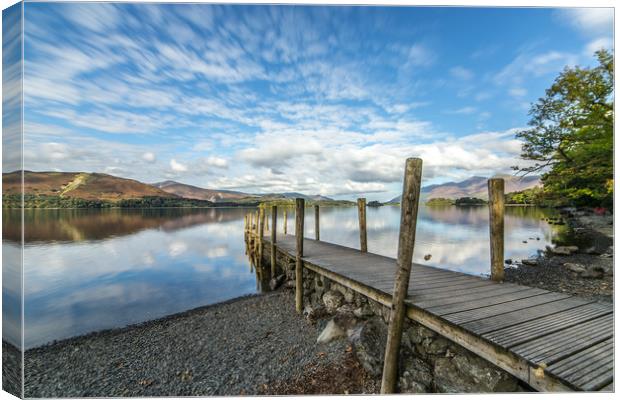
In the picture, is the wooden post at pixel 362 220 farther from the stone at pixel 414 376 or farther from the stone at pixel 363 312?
the stone at pixel 414 376

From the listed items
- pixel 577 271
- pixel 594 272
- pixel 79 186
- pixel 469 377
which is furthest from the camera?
pixel 79 186

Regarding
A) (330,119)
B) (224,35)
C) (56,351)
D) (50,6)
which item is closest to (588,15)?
(330,119)

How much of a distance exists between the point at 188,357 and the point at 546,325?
6170mm

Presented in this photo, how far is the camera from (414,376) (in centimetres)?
340

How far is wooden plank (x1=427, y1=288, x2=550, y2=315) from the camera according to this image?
335 cm

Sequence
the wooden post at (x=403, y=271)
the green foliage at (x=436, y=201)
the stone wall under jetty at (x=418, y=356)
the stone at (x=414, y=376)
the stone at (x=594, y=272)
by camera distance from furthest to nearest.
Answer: the green foliage at (x=436, y=201)
the stone at (x=594, y=272)
the wooden post at (x=403, y=271)
the stone at (x=414, y=376)
the stone wall under jetty at (x=418, y=356)

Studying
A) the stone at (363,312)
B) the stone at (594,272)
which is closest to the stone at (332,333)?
the stone at (363,312)

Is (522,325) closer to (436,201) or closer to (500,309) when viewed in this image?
(500,309)

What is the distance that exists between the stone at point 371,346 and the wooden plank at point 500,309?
1347 mm

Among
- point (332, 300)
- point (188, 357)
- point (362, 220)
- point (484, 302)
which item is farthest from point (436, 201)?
point (188, 357)

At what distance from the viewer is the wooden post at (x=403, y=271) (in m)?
3.52

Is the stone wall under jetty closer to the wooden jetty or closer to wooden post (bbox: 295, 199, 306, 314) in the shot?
the wooden jetty

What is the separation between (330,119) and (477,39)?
122 inches

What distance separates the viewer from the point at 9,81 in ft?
10.3
